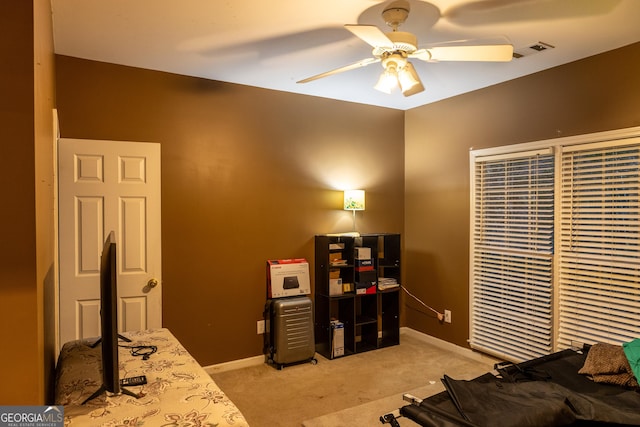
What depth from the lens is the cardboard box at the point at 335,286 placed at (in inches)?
162

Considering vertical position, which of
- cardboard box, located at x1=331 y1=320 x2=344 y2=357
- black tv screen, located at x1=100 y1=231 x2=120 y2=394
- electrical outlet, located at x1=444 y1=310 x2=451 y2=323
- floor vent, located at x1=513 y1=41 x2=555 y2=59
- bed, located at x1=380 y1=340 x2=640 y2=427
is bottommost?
cardboard box, located at x1=331 y1=320 x2=344 y2=357

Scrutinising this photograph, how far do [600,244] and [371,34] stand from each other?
241 centimetres

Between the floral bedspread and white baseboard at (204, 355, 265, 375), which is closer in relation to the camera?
the floral bedspread

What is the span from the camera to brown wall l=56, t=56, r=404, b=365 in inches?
133

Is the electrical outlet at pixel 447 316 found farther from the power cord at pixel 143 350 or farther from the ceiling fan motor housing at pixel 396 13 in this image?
the power cord at pixel 143 350

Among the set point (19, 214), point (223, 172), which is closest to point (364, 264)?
point (223, 172)

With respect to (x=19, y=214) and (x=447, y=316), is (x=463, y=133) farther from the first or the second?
(x=19, y=214)

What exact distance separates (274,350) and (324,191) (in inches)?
65.8

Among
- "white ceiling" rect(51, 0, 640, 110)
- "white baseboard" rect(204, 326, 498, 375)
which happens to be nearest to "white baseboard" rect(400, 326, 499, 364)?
"white baseboard" rect(204, 326, 498, 375)

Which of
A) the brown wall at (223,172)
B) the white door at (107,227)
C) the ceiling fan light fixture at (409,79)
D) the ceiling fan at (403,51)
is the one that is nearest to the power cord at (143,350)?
the white door at (107,227)

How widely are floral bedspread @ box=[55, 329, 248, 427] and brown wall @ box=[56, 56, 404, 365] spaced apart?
5.69ft

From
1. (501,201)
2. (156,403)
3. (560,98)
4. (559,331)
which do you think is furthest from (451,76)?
(156,403)

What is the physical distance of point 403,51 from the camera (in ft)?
7.69

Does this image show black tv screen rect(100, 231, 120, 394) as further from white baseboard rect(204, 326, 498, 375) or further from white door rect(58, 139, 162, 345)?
white baseboard rect(204, 326, 498, 375)
